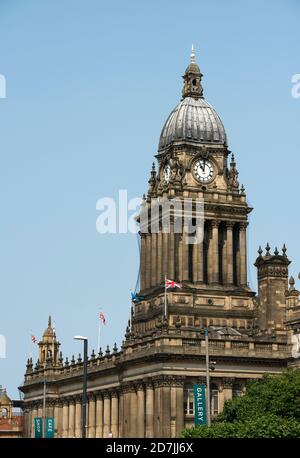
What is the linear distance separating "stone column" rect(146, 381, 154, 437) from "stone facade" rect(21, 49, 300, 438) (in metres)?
0.10

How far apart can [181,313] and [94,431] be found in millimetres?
17666

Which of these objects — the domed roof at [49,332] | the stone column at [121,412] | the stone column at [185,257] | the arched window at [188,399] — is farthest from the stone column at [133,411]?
the domed roof at [49,332]

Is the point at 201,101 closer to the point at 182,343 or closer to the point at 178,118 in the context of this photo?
the point at 178,118

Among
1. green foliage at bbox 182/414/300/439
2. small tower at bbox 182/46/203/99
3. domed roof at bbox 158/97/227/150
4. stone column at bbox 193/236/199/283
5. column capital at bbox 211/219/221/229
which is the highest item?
small tower at bbox 182/46/203/99

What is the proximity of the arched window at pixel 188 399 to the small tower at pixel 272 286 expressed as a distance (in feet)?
50.2

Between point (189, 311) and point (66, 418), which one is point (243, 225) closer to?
point (189, 311)

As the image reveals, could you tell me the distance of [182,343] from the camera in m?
114

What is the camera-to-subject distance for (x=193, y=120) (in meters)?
138

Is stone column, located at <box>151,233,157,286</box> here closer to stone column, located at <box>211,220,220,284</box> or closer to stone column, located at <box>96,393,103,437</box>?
stone column, located at <box>211,220,220,284</box>

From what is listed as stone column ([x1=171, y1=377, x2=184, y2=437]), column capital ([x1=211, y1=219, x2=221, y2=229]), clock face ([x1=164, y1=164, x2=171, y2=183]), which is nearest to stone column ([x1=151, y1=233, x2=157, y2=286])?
clock face ([x1=164, y1=164, x2=171, y2=183])

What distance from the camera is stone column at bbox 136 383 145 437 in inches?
4545
